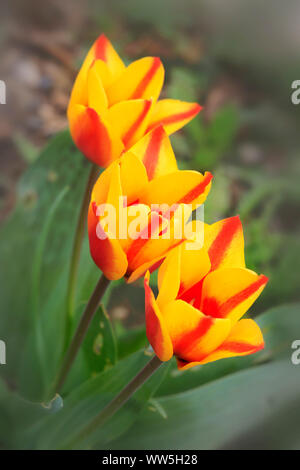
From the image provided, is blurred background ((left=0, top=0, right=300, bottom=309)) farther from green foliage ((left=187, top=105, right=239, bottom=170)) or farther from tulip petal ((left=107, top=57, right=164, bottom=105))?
tulip petal ((left=107, top=57, right=164, bottom=105))

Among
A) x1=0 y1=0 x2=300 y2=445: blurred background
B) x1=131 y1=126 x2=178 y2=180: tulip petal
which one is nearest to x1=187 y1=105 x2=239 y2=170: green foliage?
x1=0 y1=0 x2=300 y2=445: blurred background

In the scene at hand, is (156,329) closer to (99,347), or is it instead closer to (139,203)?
(139,203)

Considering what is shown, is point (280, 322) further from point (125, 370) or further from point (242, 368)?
point (125, 370)

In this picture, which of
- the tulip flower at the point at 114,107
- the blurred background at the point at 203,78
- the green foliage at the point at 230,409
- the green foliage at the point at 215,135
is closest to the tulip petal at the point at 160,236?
the tulip flower at the point at 114,107

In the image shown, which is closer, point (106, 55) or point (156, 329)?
point (156, 329)

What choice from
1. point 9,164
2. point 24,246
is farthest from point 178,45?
point 24,246

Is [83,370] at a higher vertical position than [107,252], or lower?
lower

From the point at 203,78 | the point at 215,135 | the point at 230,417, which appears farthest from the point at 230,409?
the point at 203,78
